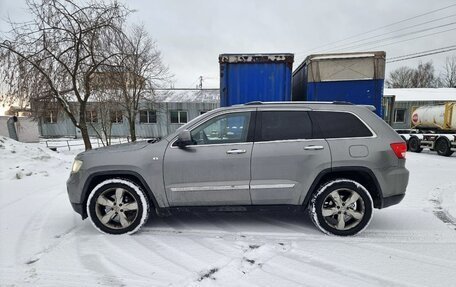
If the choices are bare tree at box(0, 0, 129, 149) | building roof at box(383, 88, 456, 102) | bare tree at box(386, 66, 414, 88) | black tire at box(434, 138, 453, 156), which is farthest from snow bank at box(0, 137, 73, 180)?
bare tree at box(386, 66, 414, 88)

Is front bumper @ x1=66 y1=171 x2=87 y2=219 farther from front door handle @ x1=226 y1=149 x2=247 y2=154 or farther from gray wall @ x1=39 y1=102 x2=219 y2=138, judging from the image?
gray wall @ x1=39 y1=102 x2=219 y2=138

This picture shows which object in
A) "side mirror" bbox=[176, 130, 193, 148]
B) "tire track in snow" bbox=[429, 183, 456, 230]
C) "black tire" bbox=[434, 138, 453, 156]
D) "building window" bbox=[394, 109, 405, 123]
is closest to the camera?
"side mirror" bbox=[176, 130, 193, 148]

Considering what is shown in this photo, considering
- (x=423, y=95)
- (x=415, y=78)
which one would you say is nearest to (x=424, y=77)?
(x=415, y=78)

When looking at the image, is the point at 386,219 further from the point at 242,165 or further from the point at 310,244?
the point at 242,165

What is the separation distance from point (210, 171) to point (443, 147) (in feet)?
46.1

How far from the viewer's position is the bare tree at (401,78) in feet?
182

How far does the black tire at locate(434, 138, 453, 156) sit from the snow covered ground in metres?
10.1

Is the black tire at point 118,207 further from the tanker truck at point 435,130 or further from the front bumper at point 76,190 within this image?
the tanker truck at point 435,130

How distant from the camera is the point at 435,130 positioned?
14.8 meters

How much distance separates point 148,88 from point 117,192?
586 inches

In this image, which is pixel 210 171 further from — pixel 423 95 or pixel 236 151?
pixel 423 95

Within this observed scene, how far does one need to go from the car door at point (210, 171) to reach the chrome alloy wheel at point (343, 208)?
3.58 ft

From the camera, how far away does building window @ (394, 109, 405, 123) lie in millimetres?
26562

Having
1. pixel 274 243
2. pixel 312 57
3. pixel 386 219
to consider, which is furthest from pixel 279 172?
pixel 312 57
